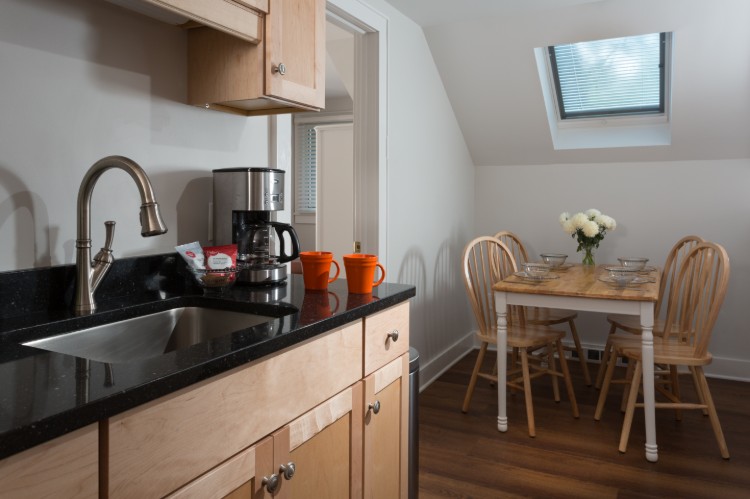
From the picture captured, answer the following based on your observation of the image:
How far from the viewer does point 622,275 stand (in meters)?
3.02

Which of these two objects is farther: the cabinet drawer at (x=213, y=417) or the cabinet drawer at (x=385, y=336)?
the cabinet drawer at (x=385, y=336)

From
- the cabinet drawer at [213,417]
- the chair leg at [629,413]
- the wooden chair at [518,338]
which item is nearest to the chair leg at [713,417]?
the chair leg at [629,413]

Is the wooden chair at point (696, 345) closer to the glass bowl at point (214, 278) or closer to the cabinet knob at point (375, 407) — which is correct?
the cabinet knob at point (375, 407)

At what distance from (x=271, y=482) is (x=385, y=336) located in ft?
1.96

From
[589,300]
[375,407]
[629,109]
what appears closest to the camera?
[375,407]

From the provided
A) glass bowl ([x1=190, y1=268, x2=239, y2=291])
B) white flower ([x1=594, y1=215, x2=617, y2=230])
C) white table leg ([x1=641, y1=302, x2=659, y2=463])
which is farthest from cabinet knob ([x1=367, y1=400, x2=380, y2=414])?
white flower ([x1=594, y1=215, x2=617, y2=230])

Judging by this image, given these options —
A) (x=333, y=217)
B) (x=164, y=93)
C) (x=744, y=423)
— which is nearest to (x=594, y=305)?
(x=744, y=423)

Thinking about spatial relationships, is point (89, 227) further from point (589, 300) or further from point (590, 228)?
point (590, 228)

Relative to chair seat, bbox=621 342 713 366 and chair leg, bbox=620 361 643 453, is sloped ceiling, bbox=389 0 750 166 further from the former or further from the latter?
chair leg, bbox=620 361 643 453

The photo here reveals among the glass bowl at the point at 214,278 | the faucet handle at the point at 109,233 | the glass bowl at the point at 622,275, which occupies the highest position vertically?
the faucet handle at the point at 109,233

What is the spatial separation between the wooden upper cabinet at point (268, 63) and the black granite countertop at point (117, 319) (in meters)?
0.51

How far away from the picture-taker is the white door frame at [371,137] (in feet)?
9.69

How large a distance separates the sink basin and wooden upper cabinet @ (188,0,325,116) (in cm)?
62

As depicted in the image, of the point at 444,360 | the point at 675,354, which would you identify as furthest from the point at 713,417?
the point at 444,360
